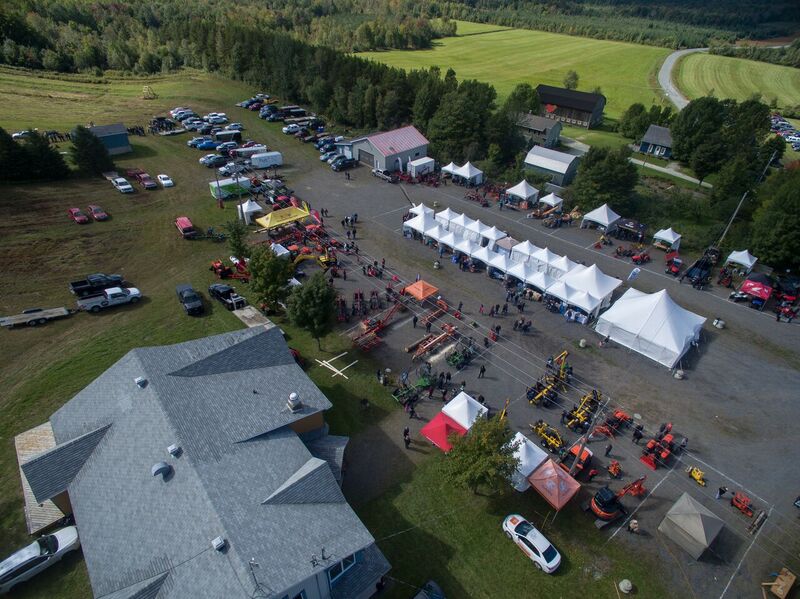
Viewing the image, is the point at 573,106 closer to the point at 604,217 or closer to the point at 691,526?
the point at 604,217

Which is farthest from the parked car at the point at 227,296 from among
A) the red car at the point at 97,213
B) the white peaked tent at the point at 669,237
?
the white peaked tent at the point at 669,237

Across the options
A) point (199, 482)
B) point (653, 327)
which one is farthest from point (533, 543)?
point (653, 327)

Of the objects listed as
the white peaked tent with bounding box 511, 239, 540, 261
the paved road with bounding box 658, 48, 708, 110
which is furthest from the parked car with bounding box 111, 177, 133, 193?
the paved road with bounding box 658, 48, 708, 110

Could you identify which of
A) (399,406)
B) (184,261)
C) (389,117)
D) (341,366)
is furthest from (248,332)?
(389,117)

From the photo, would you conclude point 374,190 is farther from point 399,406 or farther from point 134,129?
point 134,129

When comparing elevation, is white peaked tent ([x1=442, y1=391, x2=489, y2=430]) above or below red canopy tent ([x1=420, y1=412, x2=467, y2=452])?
above

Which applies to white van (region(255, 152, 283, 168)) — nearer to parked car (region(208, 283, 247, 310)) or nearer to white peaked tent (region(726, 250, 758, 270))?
parked car (region(208, 283, 247, 310))
